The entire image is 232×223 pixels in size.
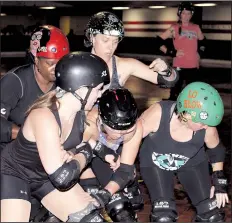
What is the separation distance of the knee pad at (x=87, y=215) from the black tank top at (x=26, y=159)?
0.37 metres

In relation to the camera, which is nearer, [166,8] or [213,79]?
[213,79]

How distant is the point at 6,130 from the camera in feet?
13.1

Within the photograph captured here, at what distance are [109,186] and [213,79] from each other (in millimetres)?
15757

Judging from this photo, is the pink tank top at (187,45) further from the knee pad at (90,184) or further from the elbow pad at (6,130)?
the elbow pad at (6,130)

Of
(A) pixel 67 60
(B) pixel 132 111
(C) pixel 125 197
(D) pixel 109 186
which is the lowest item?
(C) pixel 125 197

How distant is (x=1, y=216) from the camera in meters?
3.49

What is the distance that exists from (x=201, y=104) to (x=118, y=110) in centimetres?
81

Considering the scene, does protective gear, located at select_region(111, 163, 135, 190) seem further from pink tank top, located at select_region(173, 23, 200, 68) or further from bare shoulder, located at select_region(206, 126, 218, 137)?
pink tank top, located at select_region(173, 23, 200, 68)

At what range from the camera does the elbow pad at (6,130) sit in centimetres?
399

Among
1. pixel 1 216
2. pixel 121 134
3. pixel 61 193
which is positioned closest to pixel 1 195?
pixel 1 216

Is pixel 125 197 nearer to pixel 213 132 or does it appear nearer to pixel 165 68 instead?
pixel 213 132

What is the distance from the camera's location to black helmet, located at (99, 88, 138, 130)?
3648 millimetres

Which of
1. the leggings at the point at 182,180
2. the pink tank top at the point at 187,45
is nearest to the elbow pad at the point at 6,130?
the leggings at the point at 182,180

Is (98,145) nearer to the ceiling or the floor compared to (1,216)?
nearer to the ceiling
